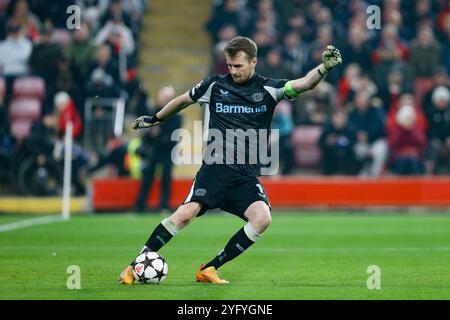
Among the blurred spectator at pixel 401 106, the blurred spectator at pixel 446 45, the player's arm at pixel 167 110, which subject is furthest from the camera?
the blurred spectator at pixel 446 45

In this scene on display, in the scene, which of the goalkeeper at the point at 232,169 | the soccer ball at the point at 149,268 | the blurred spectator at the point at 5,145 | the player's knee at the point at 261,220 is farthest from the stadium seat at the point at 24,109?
the player's knee at the point at 261,220

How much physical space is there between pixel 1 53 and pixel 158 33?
484cm

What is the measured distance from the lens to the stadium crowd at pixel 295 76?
22.7 m

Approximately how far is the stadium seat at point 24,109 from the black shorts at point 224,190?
13158 mm

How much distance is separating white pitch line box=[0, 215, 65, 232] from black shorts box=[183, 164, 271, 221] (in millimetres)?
7558

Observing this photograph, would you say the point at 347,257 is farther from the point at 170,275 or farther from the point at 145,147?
the point at 145,147

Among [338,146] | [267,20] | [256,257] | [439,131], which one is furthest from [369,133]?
[256,257]

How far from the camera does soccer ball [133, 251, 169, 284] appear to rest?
10359 mm

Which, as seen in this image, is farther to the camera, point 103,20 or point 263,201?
point 103,20

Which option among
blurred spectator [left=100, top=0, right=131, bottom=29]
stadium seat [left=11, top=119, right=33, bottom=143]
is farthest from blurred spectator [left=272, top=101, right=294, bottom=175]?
stadium seat [left=11, top=119, right=33, bottom=143]

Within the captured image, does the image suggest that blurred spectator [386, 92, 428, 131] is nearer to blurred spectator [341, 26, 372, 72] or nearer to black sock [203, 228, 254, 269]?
blurred spectator [341, 26, 372, 72]

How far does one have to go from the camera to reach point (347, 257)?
13359mm

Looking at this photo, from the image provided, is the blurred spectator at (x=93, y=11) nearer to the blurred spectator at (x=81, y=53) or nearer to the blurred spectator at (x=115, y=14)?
the blurred spectator at (x=115, y=14)

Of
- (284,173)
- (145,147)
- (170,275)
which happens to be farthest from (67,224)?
(170,275)
